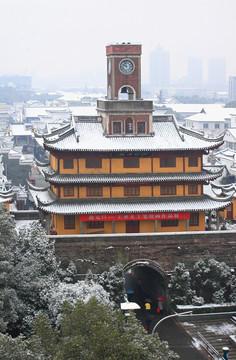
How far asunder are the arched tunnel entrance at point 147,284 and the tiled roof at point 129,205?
3.68m

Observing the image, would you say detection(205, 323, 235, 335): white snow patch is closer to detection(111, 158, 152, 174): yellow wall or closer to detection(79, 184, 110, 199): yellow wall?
detection(79, 184, 110, 199): yellow wall

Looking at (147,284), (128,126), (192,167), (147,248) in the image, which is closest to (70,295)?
(147,248)

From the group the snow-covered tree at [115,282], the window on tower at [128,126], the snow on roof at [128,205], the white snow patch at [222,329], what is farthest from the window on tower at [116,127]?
the white snow patch at [222,329]

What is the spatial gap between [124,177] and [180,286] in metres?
8.14

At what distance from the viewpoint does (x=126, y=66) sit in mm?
45375

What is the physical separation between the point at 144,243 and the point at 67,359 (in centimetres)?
1886

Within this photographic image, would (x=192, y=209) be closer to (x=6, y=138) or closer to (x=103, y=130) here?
(x=103, y=130)

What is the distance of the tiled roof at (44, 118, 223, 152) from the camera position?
1681 inches

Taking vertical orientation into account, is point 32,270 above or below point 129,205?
below

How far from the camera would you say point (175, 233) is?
4125 centimetres

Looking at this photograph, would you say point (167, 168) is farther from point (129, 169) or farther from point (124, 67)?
point (124, 67)

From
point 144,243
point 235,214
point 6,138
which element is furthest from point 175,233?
point 6,138

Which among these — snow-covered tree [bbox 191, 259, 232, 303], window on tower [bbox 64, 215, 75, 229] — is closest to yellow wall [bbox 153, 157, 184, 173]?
window on tower [bbox 64, 215, 75, 229]

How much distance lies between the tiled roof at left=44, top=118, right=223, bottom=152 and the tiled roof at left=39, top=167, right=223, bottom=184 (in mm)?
1745
